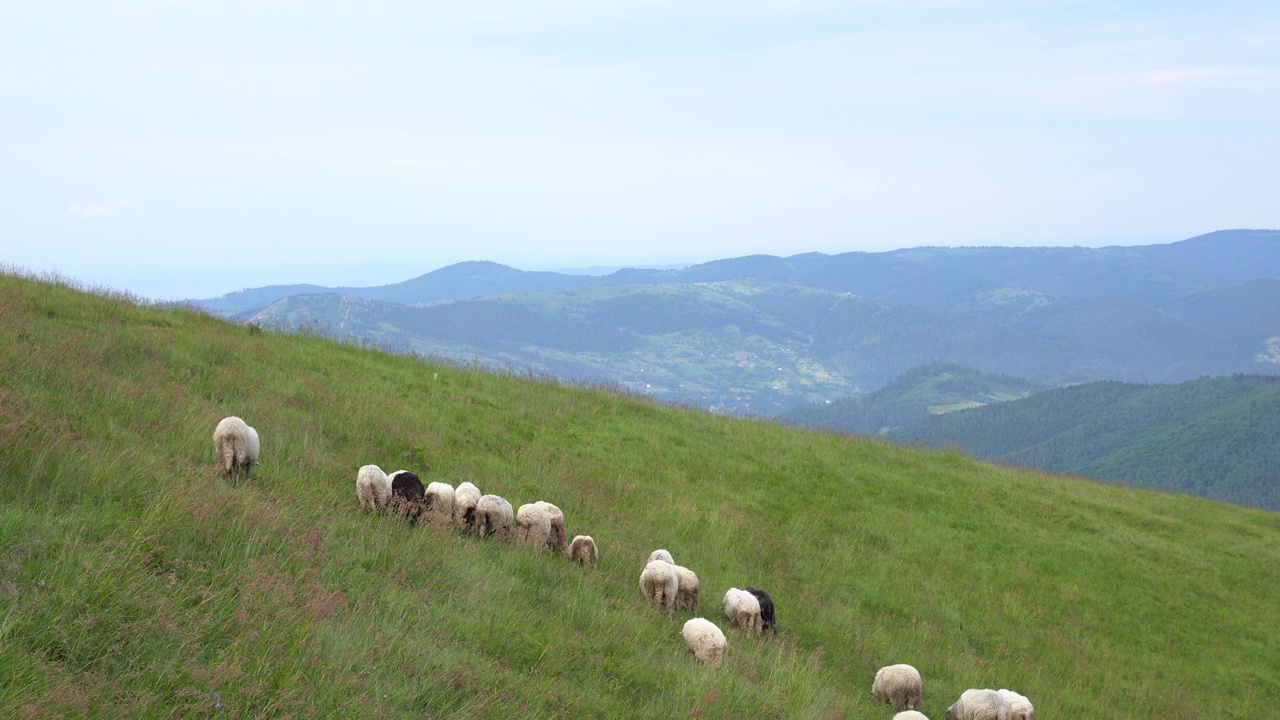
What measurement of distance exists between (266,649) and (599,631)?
162 inches

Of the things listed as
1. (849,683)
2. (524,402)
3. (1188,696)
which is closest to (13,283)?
(524,402)

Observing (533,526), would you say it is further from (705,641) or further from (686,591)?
(705,641)

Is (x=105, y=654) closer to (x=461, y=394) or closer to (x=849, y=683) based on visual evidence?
(x=849, y=683)

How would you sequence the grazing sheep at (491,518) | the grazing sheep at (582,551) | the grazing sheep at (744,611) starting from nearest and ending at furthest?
1. the grazing sheep at (491,518)
2. the grazing sheep at (582,551)
3. the grazing sheep at (744,611)

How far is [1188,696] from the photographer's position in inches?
667

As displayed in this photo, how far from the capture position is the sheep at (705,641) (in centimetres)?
1027

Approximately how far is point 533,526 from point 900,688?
18.3 ft

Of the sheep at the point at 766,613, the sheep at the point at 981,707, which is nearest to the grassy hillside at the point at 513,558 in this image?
the sheep at the point at 766,613

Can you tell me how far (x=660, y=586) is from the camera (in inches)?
464

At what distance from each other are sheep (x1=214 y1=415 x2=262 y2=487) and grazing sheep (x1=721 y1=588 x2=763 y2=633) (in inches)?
269

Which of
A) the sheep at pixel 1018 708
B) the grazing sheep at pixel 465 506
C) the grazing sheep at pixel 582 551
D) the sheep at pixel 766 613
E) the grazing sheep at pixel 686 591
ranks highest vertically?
the grazing sheep at pixel 465 506

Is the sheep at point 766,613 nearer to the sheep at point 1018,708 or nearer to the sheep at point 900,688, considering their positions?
the sheep at point 900,688

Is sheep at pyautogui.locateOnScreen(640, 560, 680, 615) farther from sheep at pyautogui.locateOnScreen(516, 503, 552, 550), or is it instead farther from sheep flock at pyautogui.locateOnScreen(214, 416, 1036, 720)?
sheep at pyautogui.locateOnScreen(516, 503, 552, 550)

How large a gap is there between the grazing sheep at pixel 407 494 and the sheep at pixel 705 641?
146 inches
